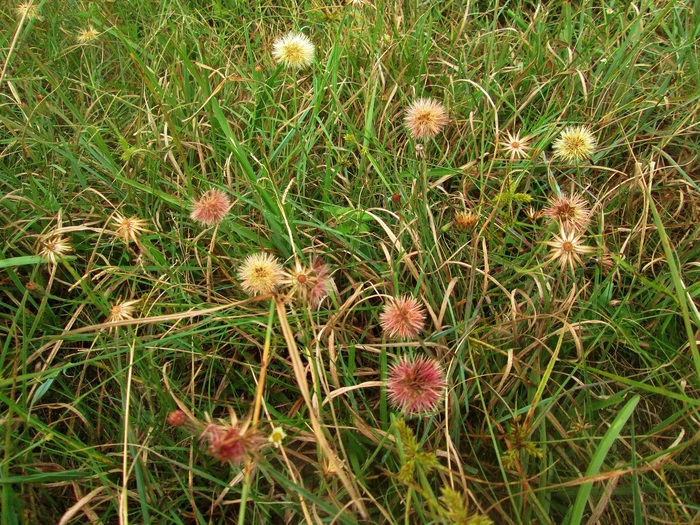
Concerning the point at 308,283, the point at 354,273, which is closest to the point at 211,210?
the point at 308,283

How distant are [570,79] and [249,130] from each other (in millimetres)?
1045

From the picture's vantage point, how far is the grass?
106cm

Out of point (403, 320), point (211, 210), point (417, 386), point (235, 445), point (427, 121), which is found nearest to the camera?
point (235, 445)

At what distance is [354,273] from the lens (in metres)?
1.41

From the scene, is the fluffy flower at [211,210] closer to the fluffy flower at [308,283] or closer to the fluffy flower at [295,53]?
the fluffy flower at [308,283]

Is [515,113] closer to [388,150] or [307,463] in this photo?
[388,150]

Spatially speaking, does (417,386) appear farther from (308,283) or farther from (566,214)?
(566,214)

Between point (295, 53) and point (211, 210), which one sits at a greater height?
point (295, 53)

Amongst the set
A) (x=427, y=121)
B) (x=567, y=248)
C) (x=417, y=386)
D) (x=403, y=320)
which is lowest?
(x=417, y=386)

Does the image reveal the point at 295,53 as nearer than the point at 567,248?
No

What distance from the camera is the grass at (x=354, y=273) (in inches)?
41.9

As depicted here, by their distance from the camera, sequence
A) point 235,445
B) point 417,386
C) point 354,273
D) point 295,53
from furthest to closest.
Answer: point 295,53
point 354,273
point 417,386
point 235,445

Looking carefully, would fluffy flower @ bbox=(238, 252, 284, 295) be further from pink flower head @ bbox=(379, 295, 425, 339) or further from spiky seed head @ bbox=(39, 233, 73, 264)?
spiky seed head @ bbox=(39, 233, 73, 264)

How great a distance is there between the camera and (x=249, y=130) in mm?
1702
